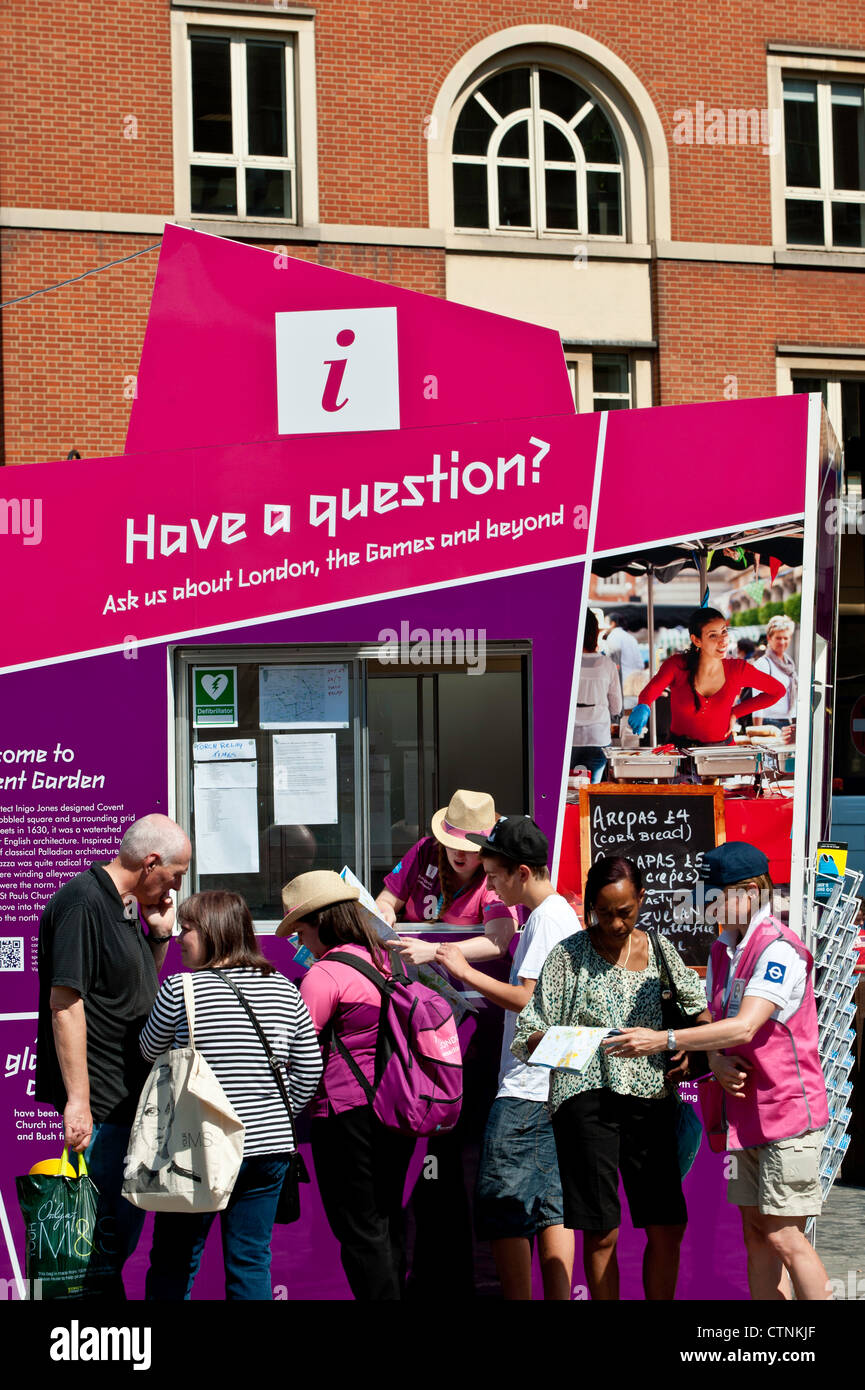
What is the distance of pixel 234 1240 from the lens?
14.2 ft

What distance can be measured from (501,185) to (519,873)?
15.6 m

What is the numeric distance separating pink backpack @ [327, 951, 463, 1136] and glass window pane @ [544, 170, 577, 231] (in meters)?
16.1

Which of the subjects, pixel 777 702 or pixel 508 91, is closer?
pixel 777 702

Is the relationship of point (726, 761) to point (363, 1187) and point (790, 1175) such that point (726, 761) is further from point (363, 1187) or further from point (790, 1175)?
point (363, 1187)

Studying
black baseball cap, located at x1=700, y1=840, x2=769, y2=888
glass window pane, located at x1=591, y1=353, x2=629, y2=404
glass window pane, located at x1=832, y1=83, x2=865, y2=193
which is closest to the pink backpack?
black baseball cap, located at x1=700, y1=840, x2=769, y2=888

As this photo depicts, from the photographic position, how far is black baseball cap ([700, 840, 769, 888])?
4645 millimetres

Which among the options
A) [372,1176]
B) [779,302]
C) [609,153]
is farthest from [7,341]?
[372,1176]

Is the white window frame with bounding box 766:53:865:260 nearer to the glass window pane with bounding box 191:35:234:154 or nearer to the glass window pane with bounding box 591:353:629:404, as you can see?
the glass window pane with bounding box 591:353:629:404

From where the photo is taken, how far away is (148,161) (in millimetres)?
17422

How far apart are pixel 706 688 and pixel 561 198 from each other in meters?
15.1

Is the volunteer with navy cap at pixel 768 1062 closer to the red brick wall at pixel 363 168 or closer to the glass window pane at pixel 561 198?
the red brick wall at pixel 363 168

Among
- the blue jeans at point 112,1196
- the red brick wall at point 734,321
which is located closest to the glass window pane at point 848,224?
the red brick wall at point 734,321

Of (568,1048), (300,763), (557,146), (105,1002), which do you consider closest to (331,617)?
(300,763)

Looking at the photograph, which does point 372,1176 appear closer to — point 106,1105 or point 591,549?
point 106,1105
